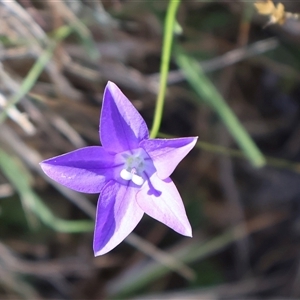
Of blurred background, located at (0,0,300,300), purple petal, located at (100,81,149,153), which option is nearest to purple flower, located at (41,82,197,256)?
purple petal, located at (100,81,149,153)

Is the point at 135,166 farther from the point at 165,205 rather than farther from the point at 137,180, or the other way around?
the point at 165,205

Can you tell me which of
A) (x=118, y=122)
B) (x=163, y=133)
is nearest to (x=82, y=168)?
(x=118, y=122)

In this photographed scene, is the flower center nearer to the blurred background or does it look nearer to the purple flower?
the purple flower

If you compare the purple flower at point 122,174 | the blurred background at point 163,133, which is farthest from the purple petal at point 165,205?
the blurred background at point 163,133

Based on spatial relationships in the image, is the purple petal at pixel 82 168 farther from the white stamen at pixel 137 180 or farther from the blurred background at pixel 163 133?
the blurred background at pixel 163 133

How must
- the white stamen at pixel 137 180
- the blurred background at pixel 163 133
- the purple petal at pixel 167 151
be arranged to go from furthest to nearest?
the blurred background at pixel 163 133 → the white stamen at pixel 137 180 → the purple petal at pixel 167 151
